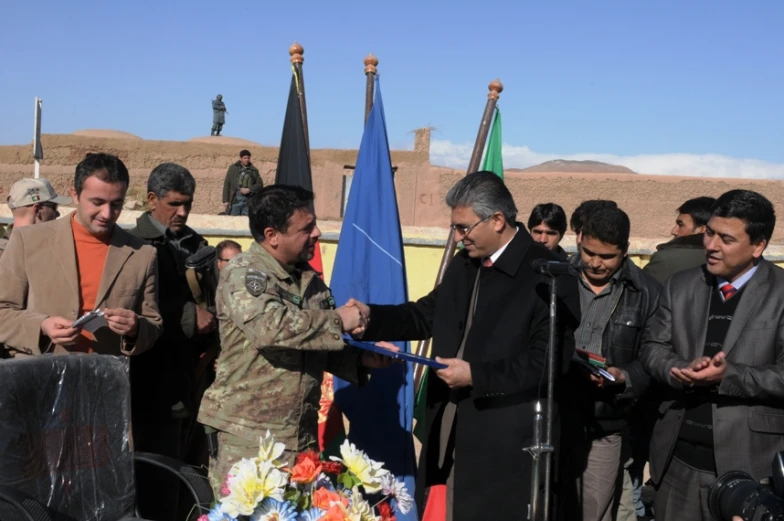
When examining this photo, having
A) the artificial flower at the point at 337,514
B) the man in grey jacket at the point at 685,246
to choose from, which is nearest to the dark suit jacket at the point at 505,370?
the artificial flower at the point at 337,514

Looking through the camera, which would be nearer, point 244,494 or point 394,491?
point 244,494

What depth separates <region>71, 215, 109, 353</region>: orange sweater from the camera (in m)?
3.86

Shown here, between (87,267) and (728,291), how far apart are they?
9.51ft

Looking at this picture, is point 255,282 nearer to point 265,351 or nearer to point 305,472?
point 265,351

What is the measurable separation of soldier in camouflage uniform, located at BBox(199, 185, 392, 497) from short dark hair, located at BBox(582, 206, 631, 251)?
1.43 m

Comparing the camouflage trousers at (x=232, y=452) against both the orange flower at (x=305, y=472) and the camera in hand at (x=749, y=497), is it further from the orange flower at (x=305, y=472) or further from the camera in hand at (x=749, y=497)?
the camera in hand at (x=749, y=497)

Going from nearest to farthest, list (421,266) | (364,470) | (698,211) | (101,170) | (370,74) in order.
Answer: (364,470) → (101,170) → (370,74) → (698,211) → (421,266)

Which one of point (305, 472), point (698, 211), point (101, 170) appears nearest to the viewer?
point (305, 472)

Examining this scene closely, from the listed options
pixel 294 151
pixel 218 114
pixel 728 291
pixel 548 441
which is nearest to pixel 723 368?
pixel 728 291

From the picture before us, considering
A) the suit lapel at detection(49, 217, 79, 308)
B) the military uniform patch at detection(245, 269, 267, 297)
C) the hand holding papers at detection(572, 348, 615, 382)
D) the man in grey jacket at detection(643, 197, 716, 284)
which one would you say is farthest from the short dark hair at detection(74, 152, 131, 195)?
the man in grey jacket at detection(643, 197, 716, 284)

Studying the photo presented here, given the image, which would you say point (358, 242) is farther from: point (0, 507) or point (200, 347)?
point (0, 507)

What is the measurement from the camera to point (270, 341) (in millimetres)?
3225

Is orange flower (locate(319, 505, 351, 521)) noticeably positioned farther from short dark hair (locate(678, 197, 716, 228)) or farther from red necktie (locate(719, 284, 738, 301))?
short dark hair (locate(678, 197, 716, 228))

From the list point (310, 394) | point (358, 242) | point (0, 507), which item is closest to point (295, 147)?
point (358, 242)
